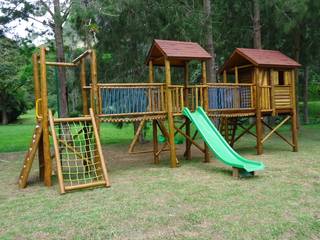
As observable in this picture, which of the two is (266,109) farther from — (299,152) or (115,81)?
(115,81)

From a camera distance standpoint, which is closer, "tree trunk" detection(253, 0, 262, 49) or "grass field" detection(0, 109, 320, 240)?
"grass field" detection(0, 109, 320, 240)

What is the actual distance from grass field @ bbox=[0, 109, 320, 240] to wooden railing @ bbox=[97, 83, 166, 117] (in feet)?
5.13

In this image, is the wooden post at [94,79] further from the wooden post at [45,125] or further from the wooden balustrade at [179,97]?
the wooden post at [45,125]

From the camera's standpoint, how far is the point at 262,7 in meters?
15.8

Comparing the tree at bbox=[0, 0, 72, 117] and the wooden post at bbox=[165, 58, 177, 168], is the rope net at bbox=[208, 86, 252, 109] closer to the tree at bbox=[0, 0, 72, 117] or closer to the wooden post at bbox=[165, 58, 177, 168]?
the wooden post at bbox=[165, 58, 177, 168]

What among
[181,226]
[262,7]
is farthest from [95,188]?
[262,7]

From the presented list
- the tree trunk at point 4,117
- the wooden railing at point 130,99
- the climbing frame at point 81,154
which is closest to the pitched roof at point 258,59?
the wooden railing at point 130,99

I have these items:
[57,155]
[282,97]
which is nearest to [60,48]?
[57,155]

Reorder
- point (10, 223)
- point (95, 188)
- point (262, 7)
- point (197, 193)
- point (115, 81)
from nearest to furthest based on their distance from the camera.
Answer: point (10, 223) < point (197, 193) < point (95, 188) < point (115, 81) < point (262, 7)

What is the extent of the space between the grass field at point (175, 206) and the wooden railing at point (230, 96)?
7.61 ft

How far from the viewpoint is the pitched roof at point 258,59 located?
11.0 meters

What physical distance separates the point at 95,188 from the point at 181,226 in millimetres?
2899

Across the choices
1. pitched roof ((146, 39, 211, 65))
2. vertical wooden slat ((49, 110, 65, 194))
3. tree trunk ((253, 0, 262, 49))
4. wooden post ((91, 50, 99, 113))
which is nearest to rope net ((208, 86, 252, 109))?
pitched roof ((146, 39, 211, 65))

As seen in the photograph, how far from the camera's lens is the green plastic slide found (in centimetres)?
787
